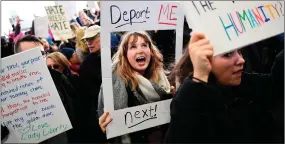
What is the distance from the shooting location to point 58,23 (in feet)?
13.5

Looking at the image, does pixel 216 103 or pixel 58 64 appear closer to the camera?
pixel 216 103

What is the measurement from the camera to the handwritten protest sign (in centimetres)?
404

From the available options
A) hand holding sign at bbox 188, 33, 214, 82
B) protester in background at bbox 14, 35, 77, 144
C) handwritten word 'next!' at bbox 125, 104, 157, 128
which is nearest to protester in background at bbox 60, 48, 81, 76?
protester in background at bbox 14, 35, 77, 144

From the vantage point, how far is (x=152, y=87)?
1.43 meters

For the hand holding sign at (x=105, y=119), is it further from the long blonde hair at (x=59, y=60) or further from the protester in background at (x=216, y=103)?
the long blonde hair at (x=59, y=60)

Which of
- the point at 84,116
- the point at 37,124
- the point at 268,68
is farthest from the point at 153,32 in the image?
the point at 268,68

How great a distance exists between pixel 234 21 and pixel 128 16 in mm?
457

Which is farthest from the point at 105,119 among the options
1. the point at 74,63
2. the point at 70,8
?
the point at 70,8

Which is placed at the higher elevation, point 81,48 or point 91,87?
point 81,48

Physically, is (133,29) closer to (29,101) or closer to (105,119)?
(105,119)

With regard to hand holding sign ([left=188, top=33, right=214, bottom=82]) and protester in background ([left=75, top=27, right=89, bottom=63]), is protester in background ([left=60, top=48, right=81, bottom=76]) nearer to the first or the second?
protester in background ([left=75, top=27, right=89, bottom=63])

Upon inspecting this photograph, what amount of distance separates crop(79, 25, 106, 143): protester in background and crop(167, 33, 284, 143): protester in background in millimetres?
918

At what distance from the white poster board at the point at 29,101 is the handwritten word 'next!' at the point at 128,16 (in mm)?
362

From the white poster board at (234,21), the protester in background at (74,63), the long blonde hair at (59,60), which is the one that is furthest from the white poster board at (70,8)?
the white poster board at (234,21)
